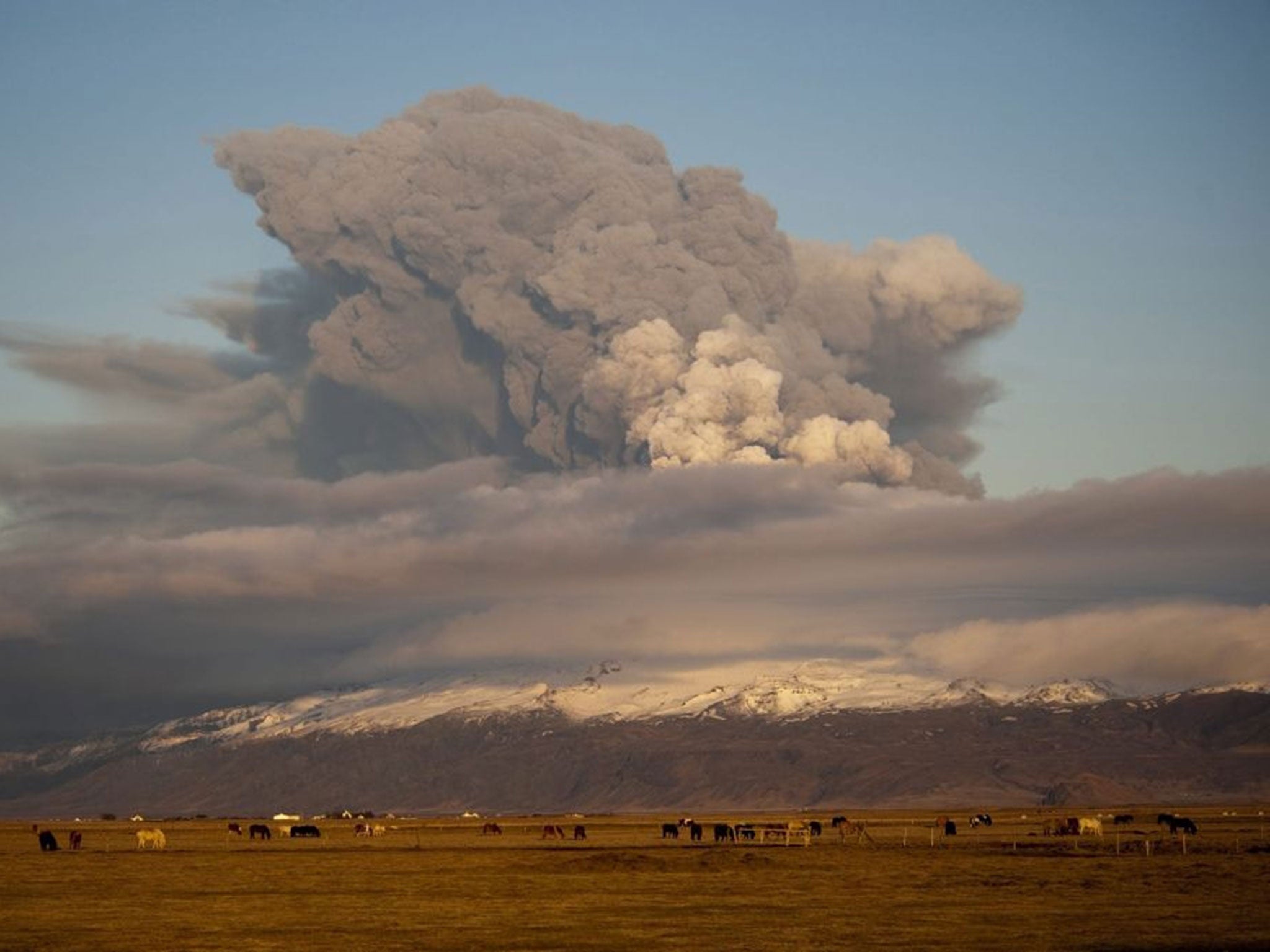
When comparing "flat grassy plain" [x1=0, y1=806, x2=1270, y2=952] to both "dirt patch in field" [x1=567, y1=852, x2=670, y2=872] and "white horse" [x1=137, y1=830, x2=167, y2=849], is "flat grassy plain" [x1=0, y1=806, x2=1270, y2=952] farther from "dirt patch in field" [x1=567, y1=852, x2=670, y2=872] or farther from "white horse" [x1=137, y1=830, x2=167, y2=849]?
"white horse" [x1=137, y1=830, x2=167, y2=849]

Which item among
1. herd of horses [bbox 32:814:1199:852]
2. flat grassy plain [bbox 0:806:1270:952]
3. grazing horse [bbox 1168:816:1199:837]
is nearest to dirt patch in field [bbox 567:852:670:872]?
flat grassy plain [bbox 0:806:1270:952]

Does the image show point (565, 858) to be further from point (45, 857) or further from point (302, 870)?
point (45, 857)

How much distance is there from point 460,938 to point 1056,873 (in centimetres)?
3564

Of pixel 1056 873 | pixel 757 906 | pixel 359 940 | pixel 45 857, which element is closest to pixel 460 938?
pixel 359 940

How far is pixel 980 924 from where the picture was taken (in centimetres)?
6400

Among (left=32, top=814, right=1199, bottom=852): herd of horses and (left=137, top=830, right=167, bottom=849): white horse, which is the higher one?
(left=137, top=830, right=167, bottom=849): white horse

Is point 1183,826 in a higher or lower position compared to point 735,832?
lower

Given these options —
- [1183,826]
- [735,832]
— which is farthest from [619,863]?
[1183,826]

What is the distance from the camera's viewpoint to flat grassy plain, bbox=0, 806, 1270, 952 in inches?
2387

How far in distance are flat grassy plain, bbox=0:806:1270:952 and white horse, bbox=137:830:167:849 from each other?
7.02m

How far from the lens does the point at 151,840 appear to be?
5177 inches

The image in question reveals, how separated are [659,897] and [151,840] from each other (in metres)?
66.5

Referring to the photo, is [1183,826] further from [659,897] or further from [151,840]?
[151,840]

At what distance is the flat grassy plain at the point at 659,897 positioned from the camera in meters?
60.6
